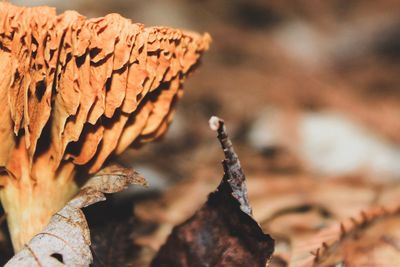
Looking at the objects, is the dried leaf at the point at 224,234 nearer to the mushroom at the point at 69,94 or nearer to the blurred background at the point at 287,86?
the mushroom at the point at 69,94

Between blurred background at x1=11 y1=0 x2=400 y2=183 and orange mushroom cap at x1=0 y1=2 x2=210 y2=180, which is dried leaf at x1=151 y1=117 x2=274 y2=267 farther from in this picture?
blurred background at x1=11 y1=0 x2=400 y2=183

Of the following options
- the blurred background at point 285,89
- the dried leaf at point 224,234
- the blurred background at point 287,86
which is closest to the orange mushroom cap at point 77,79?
the dried leaf at point 224,234

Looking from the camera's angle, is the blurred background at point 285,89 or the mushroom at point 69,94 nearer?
the mushroom at point 69,94

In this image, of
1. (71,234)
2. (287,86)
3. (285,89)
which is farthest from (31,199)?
(287,86)

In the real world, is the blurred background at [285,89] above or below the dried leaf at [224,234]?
above

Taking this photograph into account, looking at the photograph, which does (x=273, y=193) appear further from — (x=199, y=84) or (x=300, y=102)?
(x=199, y=84)

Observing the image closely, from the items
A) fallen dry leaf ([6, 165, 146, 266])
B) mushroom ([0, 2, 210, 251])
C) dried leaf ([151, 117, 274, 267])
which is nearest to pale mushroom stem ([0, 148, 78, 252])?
mushroom ([0, 2, 210, 251])
